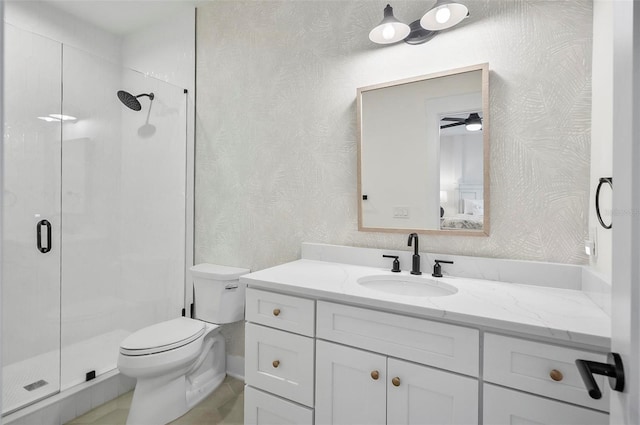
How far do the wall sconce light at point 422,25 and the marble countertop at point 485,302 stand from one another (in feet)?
3.82

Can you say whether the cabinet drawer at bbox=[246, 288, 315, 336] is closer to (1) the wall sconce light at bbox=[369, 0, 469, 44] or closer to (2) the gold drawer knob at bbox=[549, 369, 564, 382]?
(2) the gold drawer knob at bbox=[549, 369, 564, 382]

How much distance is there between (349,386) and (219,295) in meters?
1.14

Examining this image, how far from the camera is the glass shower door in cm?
191

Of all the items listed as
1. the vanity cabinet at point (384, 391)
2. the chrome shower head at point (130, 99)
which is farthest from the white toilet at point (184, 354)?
the chrome shower head at point (130, 99)

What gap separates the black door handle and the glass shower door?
8.08ft

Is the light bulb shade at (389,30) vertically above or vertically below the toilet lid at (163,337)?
above

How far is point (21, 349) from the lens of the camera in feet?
6.43

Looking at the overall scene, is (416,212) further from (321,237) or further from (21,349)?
(21,349)

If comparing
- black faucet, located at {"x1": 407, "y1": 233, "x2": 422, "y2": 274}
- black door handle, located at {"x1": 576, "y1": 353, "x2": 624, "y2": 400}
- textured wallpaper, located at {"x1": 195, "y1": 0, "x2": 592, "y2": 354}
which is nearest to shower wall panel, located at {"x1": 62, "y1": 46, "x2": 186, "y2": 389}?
textured wallpaper, located at {"x1": 195, "y1": 0, "x2": 592, "y2": 354}

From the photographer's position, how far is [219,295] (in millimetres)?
2129

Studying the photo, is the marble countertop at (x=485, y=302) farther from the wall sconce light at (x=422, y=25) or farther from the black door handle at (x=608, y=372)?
the wall sconce light at (x=422, y=25)

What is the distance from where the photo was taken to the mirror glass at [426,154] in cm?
155

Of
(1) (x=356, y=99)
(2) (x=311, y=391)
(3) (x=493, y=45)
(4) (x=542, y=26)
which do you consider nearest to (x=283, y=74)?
(1) (x=356, y=99)

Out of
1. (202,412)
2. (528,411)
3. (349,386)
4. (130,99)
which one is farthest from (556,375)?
(130,99)
